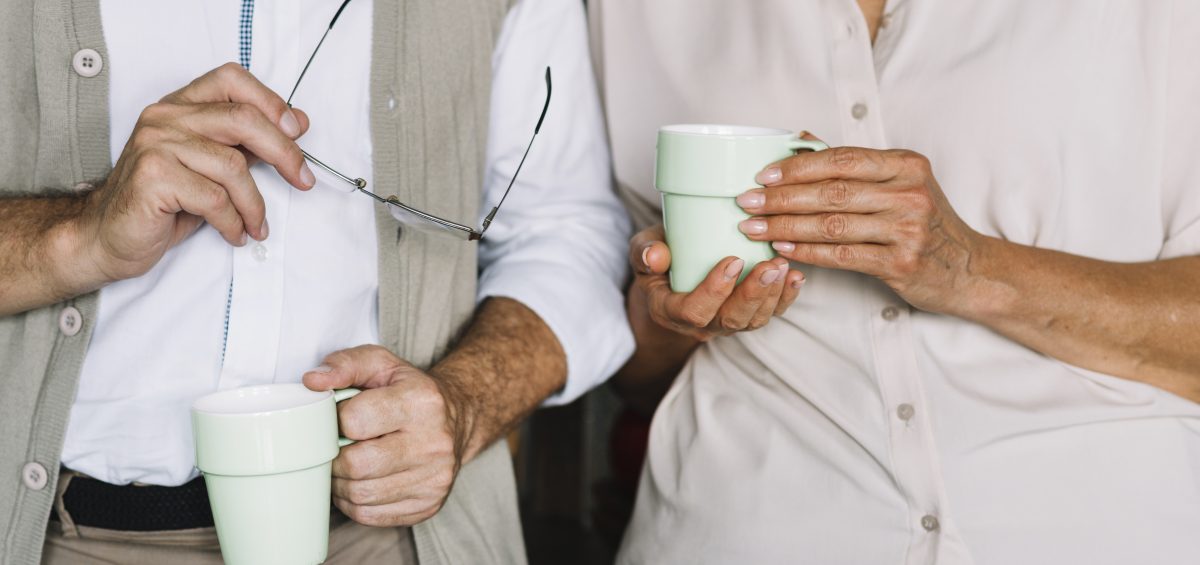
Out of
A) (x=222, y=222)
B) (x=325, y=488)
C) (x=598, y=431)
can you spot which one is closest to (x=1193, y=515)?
(x=325, y=488)

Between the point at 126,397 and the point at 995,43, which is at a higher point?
the point at 995,43

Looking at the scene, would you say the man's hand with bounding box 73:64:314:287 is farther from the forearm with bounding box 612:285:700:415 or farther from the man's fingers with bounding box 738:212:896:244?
the forearm with bounding box 612:285:700:415

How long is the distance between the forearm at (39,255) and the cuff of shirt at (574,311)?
50cm

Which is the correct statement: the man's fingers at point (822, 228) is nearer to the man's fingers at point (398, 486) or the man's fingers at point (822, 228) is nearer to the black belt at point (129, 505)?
the man's fingers at point (398, 486)

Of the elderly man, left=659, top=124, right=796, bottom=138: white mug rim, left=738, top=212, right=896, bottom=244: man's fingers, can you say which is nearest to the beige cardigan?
the elderly man

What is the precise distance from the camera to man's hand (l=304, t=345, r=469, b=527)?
3.40 feet

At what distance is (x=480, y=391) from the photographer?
4.12 feet

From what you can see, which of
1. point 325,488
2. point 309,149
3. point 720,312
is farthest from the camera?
point 309,149

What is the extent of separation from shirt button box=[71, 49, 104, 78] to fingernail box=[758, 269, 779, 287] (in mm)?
702

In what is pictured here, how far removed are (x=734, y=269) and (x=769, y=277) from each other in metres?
0.03

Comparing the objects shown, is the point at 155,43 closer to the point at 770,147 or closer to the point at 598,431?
the point at 770,147

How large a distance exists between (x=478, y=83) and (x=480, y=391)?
0.39m

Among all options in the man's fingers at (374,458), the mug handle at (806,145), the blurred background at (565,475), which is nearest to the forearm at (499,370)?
the man's fingers at (374,458)

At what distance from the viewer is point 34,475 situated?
112 centimetres
